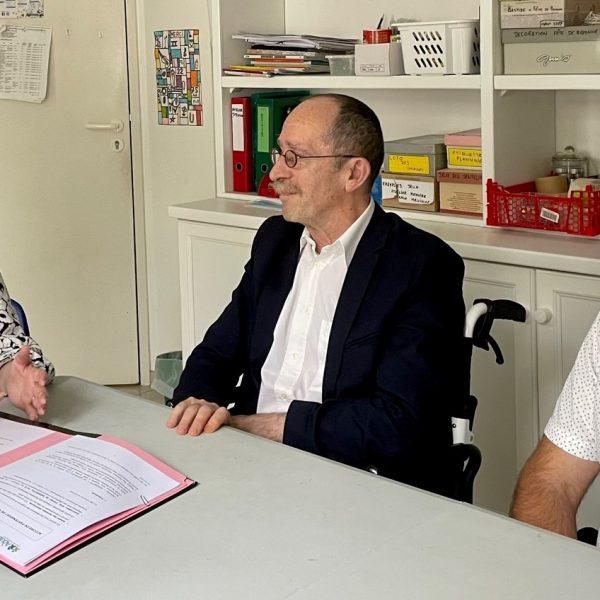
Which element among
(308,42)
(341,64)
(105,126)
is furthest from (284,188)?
(105,126)

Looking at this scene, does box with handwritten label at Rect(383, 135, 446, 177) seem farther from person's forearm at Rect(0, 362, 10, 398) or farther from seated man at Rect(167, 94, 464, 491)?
person's forearm at Rect(0, 362, 10, 398)

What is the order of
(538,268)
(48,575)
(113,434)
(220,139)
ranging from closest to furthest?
(48,575) < (113,434) < (538,268) < (220,139)

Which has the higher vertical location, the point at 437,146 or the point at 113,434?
the point at 437,146

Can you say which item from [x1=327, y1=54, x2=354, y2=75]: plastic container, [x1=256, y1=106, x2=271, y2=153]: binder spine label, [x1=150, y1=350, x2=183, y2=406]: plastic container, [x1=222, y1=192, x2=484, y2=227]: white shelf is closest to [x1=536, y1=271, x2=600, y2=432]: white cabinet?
[x1=222, y1=192, x2=484, y2=227]: white shelf

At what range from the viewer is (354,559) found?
138cm

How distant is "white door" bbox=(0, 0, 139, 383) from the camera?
432cm

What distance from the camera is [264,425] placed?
216cm

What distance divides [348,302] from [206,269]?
4.81 feet

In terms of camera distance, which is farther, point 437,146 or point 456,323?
point 437,146

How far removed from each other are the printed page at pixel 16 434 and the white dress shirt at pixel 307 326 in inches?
23.3

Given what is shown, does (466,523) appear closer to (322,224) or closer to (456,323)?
(456,323)

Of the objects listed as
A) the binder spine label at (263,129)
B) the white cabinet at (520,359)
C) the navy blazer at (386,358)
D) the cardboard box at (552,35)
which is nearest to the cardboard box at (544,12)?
the cardboard box at (552,35)

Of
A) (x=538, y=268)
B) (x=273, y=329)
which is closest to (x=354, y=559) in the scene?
(x=273, y=329)

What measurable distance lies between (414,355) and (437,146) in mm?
1240
